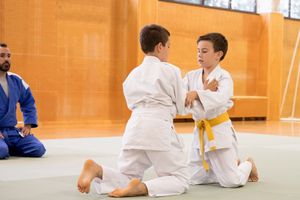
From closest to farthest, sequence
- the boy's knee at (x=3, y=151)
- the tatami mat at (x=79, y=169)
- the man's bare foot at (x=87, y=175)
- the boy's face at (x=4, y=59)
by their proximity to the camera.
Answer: the man's bare foot at (x=87, y=175) → the tatami mat at (x=79, y=169) → the boy's knee at (x=3, y=151) → the boy's face at (x=4, y=59)

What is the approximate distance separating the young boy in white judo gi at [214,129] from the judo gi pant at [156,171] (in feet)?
1.53

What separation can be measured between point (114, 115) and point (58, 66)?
1900 millimetres

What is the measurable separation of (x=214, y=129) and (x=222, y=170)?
0.31 m

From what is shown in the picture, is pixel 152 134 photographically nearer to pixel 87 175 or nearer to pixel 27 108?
pixel 87 175

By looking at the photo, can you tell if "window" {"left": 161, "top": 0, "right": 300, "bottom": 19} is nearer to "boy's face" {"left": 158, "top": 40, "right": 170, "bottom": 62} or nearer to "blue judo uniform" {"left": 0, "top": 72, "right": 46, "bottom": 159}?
"blue judo uniform" {"left": 0, "top": 72, "right": 46, "bottom": 159}

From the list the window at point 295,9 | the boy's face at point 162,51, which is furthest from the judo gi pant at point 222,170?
the window at point 295,9

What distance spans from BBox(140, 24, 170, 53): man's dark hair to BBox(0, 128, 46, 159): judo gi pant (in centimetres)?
268

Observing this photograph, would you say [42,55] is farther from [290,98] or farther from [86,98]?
[290,98]

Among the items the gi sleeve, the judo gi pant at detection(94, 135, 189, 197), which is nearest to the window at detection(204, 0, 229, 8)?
the gi sleeve

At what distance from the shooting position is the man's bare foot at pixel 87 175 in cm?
343

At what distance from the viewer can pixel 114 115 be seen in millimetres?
12891

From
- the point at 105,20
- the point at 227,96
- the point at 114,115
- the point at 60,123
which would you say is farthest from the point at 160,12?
the point at 227,96

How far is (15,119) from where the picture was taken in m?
6.14

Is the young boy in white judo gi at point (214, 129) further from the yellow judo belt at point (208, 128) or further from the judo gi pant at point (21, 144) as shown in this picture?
the judo gi pant at point (21, 144)
